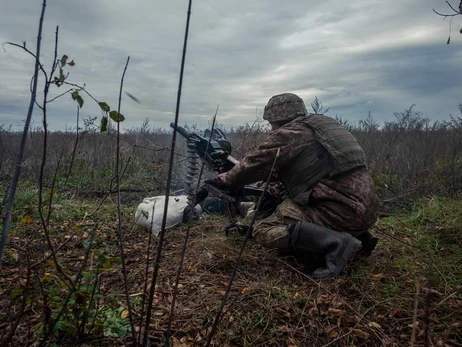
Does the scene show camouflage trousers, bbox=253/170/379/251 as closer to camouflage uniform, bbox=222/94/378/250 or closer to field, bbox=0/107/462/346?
camouflage uniform, bbox=222/94/378/250

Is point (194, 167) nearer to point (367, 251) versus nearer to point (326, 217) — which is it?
point (326, 217)

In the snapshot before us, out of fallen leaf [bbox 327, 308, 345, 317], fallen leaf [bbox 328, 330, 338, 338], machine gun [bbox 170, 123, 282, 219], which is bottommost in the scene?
fallen leaf [bbox 328, 330, 338, 338]

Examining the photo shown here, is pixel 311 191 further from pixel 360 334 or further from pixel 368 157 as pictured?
pixel 368 157

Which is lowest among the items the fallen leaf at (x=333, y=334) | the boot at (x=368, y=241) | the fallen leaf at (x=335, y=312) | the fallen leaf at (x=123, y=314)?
the fallen leaf at (x=333, y=334)

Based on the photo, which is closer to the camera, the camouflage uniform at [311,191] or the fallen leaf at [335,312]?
the fallen leaf at [335,312]

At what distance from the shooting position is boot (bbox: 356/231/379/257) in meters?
3.35

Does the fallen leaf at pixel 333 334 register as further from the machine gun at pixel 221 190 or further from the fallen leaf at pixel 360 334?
the machine gun at pixel 221 190

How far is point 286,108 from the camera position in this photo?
3473 mm

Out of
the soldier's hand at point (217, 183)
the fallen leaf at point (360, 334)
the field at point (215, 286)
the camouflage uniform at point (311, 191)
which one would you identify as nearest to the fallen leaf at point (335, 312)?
the field at point (215, 286)

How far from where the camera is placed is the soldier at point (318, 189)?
3.01 m

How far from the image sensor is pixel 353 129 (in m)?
10.2

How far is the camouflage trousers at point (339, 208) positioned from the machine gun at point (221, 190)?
704 mm

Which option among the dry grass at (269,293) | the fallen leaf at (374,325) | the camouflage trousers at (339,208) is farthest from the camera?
the camouflage trousers at (339,208)

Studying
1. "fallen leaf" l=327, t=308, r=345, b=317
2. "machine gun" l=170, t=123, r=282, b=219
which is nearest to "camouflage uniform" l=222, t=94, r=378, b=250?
"machine gun" l=170, t=123, r=282, b=219
